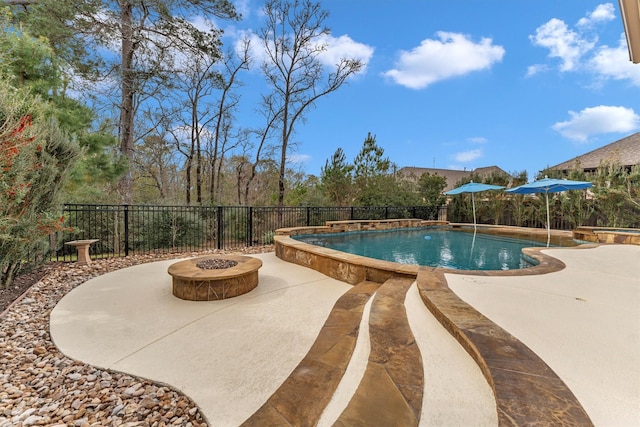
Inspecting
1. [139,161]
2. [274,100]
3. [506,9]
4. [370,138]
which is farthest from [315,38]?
[139,161]

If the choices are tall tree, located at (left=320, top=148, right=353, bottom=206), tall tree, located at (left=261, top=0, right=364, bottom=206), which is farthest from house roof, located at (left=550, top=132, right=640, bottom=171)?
tall tree, located at (left=261, top=0, right=364, bottom=206)

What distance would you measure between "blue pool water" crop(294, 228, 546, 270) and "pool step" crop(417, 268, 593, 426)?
3.54m

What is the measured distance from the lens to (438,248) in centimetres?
752

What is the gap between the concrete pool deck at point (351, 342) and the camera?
146 centimetres

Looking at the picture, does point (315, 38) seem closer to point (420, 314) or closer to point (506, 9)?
point (506, 9)

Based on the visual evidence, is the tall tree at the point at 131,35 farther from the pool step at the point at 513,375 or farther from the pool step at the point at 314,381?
the pool step at the point at 513,375

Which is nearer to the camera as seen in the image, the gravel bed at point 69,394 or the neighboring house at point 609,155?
the gravel bed at point 69,394

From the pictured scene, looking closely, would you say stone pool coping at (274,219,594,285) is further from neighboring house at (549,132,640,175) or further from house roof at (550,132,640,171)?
house roof at (550,132,640,171)

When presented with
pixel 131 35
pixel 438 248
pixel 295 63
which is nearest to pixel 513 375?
pixel 438 248

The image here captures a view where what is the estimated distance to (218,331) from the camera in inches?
105

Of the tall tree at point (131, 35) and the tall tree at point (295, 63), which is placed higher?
the tall tree at point (295, 63)

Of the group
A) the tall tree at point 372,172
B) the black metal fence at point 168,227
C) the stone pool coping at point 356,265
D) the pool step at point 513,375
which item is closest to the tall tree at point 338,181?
the tall tree at point 372,172

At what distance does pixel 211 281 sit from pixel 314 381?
2.23 metres

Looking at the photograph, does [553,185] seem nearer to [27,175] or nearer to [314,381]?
[314,381]
